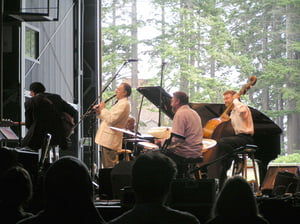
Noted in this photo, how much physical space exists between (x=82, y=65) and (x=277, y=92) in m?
10.2

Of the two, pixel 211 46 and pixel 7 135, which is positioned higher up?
pixel 211 46

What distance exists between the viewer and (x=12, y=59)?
8.95m

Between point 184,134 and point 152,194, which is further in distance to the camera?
point 184,134

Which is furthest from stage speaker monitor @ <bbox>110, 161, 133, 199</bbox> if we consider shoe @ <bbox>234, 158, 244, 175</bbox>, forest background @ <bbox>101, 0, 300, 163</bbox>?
forest background @ <bbox>101, 0, 300, 163</bbox>

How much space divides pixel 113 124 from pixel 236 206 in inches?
244

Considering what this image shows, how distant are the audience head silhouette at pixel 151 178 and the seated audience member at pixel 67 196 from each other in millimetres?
244

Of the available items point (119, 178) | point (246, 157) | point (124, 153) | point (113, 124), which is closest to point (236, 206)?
point (119, 178)

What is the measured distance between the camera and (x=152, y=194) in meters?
2.66

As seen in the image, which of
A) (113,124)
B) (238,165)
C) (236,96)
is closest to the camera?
(238,165)

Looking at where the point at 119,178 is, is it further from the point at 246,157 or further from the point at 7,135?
the point at 246,157

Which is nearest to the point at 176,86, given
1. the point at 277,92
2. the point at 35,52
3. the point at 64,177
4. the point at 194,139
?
the point at 277,92

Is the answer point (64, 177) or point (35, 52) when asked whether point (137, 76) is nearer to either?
point (35, 52)

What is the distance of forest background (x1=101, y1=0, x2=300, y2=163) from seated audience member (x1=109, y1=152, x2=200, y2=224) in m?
17.8

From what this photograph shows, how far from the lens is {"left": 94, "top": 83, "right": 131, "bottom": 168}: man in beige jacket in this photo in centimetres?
880
